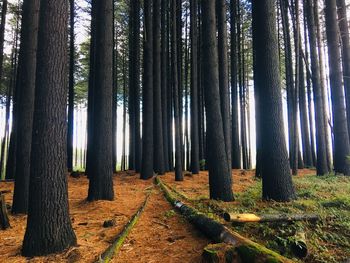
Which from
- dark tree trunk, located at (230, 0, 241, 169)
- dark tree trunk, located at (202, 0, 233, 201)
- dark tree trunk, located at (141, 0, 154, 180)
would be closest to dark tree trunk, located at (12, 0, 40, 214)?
dark tree trunk, located at (202, 0, 233, 201)

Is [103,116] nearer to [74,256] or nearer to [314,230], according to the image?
[74,256]

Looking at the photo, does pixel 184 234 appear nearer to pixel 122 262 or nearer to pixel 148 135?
pixel 122 262

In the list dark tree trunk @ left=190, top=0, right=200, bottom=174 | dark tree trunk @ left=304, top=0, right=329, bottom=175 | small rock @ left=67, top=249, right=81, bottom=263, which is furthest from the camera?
dark tree trunk @ left=304, top=0, right=329, bottom=175

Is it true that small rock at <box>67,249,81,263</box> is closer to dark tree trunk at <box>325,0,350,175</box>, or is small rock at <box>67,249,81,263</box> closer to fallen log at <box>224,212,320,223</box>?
fallen log at <box>224,212,320,223</box>

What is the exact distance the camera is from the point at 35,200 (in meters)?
4.37

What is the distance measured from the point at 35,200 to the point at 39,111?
1.43 metres

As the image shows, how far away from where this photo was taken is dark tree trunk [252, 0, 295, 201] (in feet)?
23.7

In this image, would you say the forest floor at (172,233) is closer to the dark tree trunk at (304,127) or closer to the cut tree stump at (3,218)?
the cut tree stump at (3,218)

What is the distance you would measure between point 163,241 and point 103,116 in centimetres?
479

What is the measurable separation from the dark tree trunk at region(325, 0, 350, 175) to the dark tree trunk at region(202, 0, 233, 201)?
8343 millimetres

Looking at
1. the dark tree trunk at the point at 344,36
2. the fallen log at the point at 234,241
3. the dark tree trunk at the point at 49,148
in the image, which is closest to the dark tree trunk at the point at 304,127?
the dark tree trunk at the point at 344,36

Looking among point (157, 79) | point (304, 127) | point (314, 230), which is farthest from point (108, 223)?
point (304, 127)

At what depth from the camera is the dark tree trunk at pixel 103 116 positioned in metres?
8.37

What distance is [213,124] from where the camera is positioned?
7.80 metres
